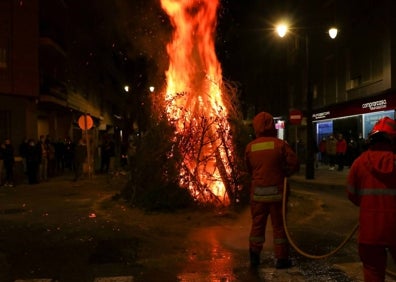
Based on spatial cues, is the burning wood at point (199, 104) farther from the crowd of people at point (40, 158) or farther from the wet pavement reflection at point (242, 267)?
the crowd of people at point (40, 158)

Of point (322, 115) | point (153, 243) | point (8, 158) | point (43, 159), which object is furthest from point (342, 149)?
point (153, 243)

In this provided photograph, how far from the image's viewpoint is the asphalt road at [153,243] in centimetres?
632

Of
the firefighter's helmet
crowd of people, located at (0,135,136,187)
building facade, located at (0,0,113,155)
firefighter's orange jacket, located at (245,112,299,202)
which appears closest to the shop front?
crowd of people, located at (0,135,136,187)

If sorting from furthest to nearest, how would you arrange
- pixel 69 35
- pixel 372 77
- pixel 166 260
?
pixel 69 35, pixel 372 77, pixel 166 260

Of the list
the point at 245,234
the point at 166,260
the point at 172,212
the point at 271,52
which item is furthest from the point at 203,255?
the point at 271,52

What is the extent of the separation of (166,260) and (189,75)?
6.33 meters

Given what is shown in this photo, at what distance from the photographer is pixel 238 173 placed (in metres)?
A: 11.2

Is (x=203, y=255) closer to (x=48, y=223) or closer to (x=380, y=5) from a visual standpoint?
(x=48, y=223)

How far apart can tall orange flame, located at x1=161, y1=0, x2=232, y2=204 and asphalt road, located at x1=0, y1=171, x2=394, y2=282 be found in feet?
3.00

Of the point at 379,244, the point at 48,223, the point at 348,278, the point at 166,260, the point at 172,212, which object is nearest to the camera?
the point at 379,244

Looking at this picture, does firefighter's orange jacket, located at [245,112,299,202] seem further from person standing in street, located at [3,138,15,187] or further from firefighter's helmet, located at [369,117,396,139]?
person standing in street, located at [3,138,15,187]

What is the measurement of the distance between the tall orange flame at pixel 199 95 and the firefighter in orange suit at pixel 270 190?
4657mm

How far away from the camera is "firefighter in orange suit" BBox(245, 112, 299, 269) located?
628 centimetres

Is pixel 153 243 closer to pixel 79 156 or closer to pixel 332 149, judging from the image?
pixel 79 156
